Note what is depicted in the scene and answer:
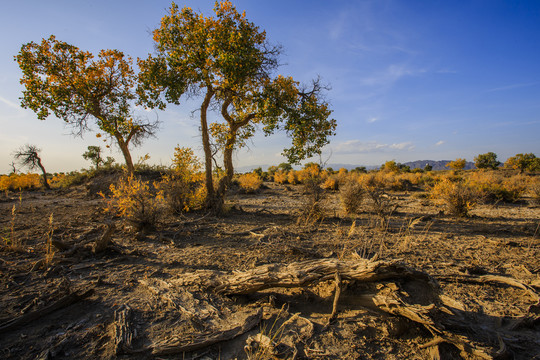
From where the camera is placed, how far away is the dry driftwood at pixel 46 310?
7.91ft

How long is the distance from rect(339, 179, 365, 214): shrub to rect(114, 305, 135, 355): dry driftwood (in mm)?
7712

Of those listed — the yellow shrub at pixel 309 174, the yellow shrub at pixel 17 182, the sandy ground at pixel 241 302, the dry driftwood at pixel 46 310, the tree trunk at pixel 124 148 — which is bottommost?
the sandy ground at pixel 241 302

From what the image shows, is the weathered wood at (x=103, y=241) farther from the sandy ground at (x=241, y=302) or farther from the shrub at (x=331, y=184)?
the shrub at (x=331, y=184)

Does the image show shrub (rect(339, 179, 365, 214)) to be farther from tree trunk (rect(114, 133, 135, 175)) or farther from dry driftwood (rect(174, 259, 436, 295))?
tree trunk (rect(114, 133, 135, 175))

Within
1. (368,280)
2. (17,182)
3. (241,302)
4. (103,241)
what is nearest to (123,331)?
(241,302)

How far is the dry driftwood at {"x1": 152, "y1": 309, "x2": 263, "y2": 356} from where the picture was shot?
216 centimetres

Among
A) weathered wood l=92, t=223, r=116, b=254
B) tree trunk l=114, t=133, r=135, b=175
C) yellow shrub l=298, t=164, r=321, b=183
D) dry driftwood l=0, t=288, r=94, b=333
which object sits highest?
tree trunk l=114, t=133, r=135, b=175

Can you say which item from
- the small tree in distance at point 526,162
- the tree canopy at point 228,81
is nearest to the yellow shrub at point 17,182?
→ the tree canopy at point 228,81

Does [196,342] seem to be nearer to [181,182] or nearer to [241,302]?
[241,302]

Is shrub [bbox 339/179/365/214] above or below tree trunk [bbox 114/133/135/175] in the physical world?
below

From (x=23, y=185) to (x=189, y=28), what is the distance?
20.1 m

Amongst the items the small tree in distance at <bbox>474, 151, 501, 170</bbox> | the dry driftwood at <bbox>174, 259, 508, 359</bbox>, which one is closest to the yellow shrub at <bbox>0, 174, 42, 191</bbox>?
the dry driftwood at <bbox>174, 259, 508, 359</bbox>

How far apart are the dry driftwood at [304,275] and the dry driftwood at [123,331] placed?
82 cm

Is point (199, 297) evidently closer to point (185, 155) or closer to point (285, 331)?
point (285, 331)
